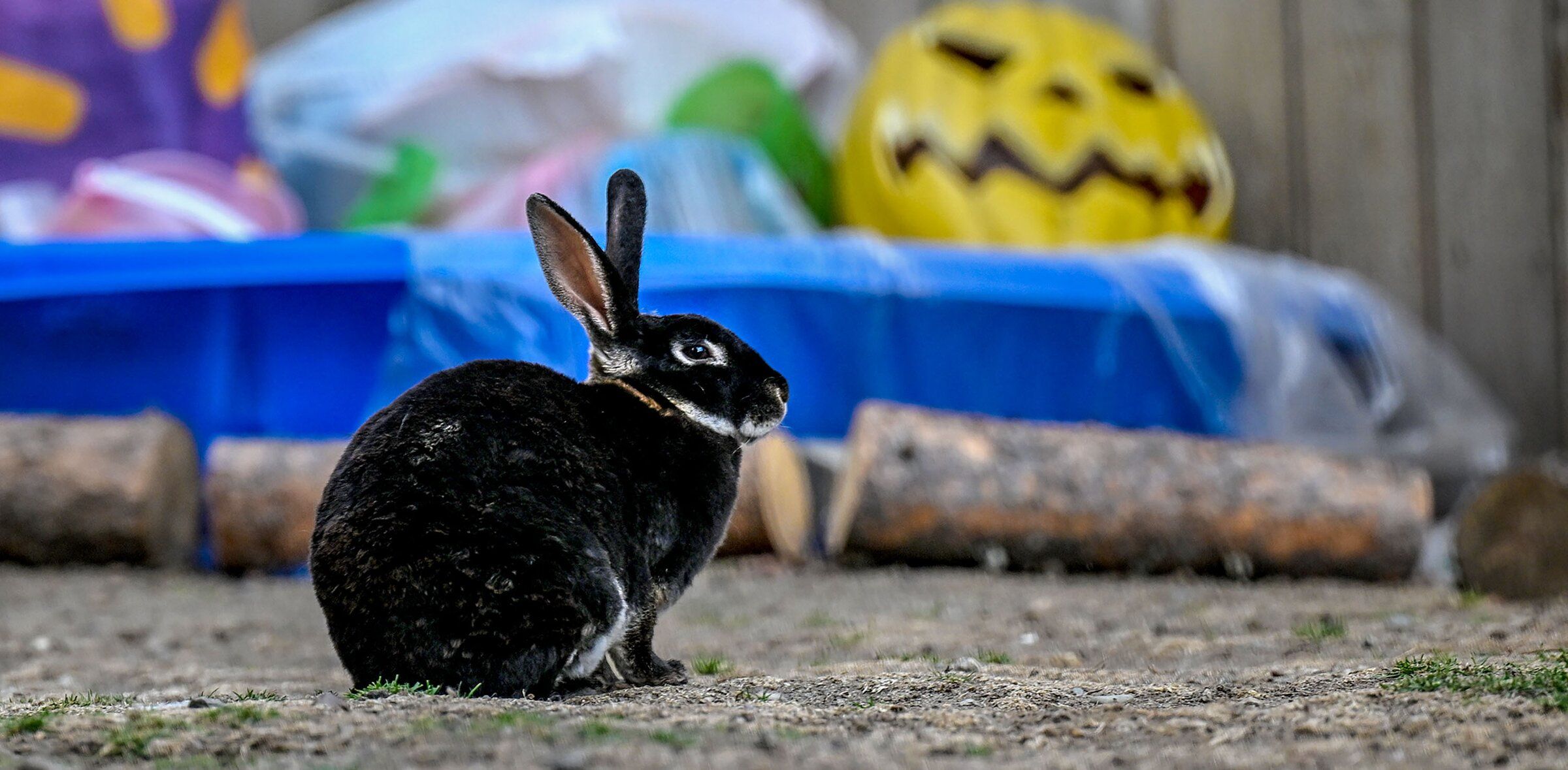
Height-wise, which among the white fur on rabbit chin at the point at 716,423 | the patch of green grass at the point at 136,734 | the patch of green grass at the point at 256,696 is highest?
the white fur on rabbit chin at the point at 716,423

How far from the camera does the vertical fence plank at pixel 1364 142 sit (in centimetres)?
514

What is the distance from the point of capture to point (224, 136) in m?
4.90

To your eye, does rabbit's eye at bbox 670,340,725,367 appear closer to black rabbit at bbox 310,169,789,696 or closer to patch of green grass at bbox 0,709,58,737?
black rabbit at bbox 310,169,789,696

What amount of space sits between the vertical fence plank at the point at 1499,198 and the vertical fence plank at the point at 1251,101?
474mm

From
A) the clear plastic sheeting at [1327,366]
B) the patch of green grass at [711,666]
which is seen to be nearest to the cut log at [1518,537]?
the clear plastic sheeting at [1327,366]

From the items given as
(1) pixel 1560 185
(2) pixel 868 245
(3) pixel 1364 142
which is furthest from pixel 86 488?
(1) pixel 1560 185

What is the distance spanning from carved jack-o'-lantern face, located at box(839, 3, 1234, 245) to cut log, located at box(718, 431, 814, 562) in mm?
1381

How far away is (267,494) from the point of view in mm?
3758

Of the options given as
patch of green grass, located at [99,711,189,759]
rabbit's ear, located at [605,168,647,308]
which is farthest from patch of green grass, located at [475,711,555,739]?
rabbit's ear, located at [605,168,647,308]

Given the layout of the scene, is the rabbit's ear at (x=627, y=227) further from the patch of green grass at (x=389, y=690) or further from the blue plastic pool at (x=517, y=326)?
the blue plastic pool at (x=517, y=326)

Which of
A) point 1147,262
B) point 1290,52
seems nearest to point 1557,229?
point 1290,52

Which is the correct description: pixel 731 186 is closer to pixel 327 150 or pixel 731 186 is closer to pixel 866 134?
pixel 866 134

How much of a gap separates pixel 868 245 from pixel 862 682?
2.15 m

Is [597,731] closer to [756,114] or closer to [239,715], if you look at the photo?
[239,715]
